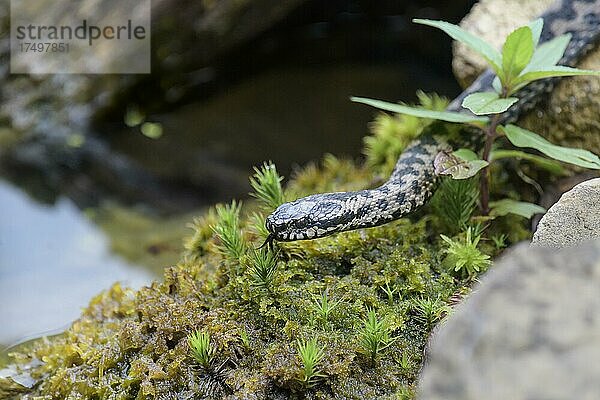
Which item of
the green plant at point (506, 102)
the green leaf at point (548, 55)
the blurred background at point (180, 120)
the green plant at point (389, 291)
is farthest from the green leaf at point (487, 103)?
the blurred background at point (180, 120)

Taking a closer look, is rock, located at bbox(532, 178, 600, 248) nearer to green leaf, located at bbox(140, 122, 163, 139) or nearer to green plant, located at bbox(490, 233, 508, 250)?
green plant, located at bbox(490, 233, 508, 250)

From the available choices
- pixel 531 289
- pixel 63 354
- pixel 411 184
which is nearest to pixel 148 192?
pixel 63 354

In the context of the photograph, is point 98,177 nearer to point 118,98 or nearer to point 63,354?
point 118,98

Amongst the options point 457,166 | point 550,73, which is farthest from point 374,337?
point 550,73

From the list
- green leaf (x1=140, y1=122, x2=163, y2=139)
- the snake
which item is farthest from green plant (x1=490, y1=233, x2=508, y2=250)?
green leaf (x1=140, y1=122, x2=163, y2=139)

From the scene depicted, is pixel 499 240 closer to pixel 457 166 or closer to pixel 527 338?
pixel 457 166

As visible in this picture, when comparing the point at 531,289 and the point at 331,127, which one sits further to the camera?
the point at 331,127

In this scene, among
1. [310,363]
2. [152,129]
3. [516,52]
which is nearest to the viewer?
[310,363]

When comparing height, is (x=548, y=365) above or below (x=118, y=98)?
below
